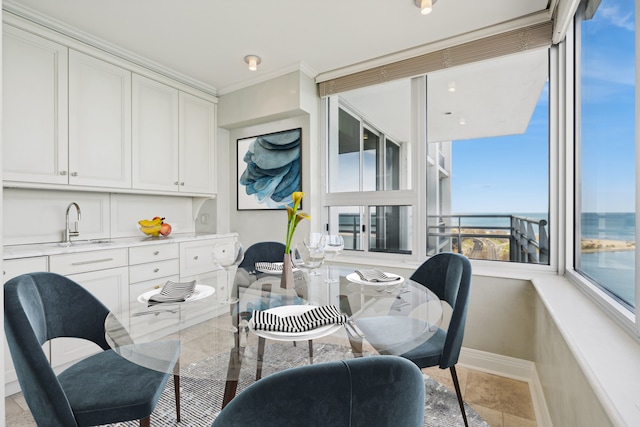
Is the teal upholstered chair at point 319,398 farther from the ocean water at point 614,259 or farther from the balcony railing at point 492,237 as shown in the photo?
the balcony railing at point 492,237

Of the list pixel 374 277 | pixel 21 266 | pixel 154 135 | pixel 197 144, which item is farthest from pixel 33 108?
pixel 374 277

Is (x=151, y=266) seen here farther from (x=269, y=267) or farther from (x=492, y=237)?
(x=492, y=237)

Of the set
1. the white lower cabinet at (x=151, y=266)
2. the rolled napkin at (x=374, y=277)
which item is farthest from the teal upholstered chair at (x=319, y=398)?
the white lower cabinet at (x=151, y=266)

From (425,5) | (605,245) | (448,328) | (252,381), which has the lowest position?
(252,381)

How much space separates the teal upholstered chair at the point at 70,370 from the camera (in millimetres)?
959

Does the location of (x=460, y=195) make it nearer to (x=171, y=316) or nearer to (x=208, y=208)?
(x=171, y=316)

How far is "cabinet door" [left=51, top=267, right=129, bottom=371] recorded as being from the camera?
2.12 metres

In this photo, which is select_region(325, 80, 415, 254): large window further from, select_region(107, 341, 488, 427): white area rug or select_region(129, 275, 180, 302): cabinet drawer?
select_region(129, 275, 180, 302): cabinet drawer

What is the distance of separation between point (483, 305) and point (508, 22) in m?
2.05

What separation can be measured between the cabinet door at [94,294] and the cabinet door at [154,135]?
84 centimetres

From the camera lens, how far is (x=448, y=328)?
149 cm

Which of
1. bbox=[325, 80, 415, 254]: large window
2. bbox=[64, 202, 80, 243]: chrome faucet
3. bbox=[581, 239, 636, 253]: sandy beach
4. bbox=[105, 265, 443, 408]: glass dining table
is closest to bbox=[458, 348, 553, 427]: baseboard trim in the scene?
bbox=[581, 239, 636, 253]: sandy beach

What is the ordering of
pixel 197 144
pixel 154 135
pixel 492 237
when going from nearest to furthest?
pixel 492 237
pixel 154 135
pixel 197 144

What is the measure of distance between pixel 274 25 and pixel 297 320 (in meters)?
2.16
